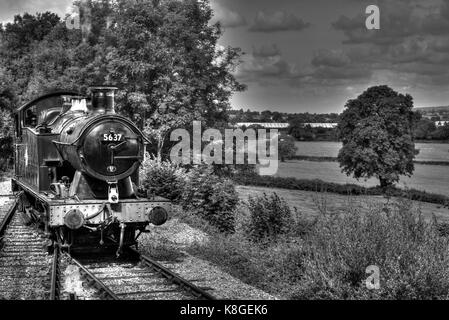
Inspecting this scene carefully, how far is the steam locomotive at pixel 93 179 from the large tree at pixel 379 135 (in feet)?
137

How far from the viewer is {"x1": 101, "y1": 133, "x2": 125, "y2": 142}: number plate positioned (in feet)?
36.9

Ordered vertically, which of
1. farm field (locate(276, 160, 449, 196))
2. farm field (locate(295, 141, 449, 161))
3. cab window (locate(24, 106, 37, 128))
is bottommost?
farm field (locate(276, 160, 449, 196))

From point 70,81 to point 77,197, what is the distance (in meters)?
32.0

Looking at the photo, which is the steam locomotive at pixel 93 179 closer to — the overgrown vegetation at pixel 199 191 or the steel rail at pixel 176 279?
the steel rail at pixel 176 279

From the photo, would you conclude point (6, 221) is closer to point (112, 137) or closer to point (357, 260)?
point (112, 137)

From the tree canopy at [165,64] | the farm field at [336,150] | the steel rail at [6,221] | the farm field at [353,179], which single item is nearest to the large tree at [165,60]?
the tree canopy at [165,64]

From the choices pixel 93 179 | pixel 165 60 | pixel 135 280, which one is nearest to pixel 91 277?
pixel 135 280

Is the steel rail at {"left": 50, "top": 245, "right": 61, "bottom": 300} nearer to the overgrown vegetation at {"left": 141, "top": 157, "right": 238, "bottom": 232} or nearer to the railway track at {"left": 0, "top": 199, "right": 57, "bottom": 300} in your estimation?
the railway track at {"left": 0, "top": 199, "right": 57, "bottom": 300}

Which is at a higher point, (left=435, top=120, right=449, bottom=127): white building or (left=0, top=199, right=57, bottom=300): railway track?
(left=435, top=120, right=449, bottom=127): white building

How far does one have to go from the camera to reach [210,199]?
753 inches

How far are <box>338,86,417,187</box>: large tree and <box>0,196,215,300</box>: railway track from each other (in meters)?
42.4

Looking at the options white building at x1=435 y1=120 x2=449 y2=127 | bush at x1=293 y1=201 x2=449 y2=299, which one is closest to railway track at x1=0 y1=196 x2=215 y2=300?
bush at x1=293 y1=201 x2=449 y2=299
